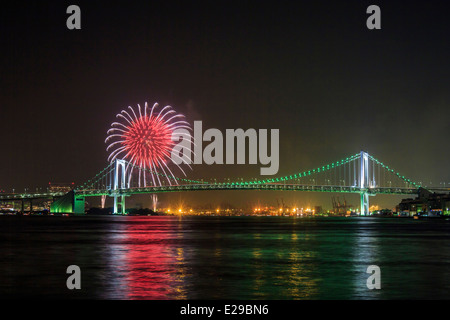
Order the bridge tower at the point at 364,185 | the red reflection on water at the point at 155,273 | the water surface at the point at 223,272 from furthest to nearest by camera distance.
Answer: the bridge tower at the point at 364,185 < the water surface at the point at 223,272 < the red reflection on water at the point at 155,273

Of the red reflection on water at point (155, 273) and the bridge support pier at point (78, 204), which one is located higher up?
the bridge support pier at point (78, 204)

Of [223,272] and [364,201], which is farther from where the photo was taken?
[364,201]

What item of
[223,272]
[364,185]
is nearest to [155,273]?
[223,272]

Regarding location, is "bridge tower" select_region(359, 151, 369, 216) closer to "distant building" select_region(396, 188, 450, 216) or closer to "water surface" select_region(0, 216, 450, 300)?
"distant building" select_region(396, 188, 450, 216)

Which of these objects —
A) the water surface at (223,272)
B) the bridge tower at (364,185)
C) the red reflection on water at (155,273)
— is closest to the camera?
the red reflection on water at (155,273)

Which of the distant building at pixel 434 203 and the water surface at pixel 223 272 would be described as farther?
the distant building at pixel 434 203

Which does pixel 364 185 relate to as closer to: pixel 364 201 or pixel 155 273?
pixel 364 201

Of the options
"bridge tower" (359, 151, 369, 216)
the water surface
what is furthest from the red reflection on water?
"bridge tower" (359, 151, 369, 216)

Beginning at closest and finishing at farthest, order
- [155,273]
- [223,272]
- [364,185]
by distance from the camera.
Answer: [155,273], [223,272], [364,185]

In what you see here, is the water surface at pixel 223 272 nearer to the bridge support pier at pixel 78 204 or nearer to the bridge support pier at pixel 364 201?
the bridge support pier at pixel 364 201

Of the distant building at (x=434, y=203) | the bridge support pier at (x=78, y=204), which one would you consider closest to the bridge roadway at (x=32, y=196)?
the bridge support pier at (x=78, y=204)

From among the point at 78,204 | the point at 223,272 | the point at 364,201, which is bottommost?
the point at 223,272

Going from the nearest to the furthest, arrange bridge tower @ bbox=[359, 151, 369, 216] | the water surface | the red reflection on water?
the red reflection on water, the water surface, bridge tower @ bbox=[359, 151, 369, 216]
